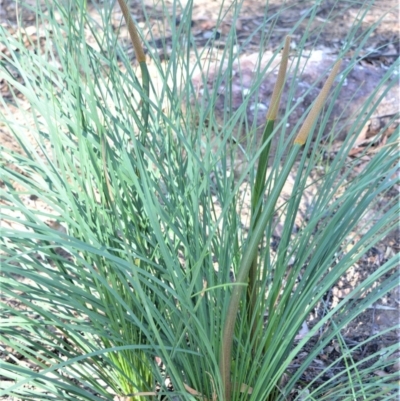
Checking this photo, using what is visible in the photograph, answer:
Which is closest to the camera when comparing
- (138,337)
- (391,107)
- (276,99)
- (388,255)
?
(276,99)

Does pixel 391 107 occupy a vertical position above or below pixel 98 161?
above

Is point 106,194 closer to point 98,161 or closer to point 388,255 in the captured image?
point 98,161

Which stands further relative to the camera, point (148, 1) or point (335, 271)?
point (148, 1)

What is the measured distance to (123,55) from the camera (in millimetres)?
1328

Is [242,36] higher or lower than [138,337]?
higher

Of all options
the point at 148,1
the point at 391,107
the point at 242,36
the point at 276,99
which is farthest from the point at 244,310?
the point at 148,1

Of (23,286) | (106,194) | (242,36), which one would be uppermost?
(242,36)

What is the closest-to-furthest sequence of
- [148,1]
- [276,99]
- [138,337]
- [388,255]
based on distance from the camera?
[276,99] < [138,337] < [388,255] < [148,1]

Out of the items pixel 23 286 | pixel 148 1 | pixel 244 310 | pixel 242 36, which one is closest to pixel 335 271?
pixel 244 310

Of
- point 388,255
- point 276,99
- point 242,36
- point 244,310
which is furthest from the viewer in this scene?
point 242,36

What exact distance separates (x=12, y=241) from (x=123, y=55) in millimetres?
447

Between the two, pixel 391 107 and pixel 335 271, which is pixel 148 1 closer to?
pixel 391 107

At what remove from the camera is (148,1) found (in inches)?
133

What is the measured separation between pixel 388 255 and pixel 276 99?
1.16 m
